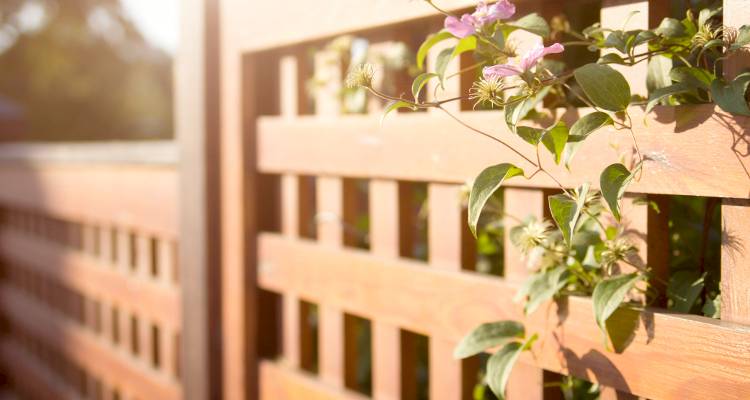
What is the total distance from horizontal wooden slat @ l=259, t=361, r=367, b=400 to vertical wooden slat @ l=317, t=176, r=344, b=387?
0.10 feet

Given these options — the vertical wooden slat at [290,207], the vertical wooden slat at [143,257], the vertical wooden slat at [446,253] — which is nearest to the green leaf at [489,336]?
the vertical wooden slat at [446,253]

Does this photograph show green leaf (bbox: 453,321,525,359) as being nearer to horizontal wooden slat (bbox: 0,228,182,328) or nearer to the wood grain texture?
the wood grain texture

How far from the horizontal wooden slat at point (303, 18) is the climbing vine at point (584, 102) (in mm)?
206

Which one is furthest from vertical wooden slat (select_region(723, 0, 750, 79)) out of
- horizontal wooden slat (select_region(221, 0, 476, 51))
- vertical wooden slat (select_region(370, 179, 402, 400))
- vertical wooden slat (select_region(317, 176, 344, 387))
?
vertical wooden slat (select_region(317, 176, 344, 387))

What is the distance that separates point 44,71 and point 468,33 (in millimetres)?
14209

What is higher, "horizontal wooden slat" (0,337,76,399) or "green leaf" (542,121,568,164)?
"green leaf" (542,121,568,164)

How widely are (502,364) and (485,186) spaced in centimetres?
29

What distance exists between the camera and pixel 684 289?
88cm

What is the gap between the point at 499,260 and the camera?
4.97 feet

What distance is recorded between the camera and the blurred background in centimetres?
1341

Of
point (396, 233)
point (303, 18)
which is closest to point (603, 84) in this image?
point (396, 233)

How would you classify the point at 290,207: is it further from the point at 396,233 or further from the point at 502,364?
the point at 502,364

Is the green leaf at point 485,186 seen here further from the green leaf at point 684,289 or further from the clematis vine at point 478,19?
the green leaf at point 684,289

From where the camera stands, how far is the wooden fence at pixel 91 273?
207cm
